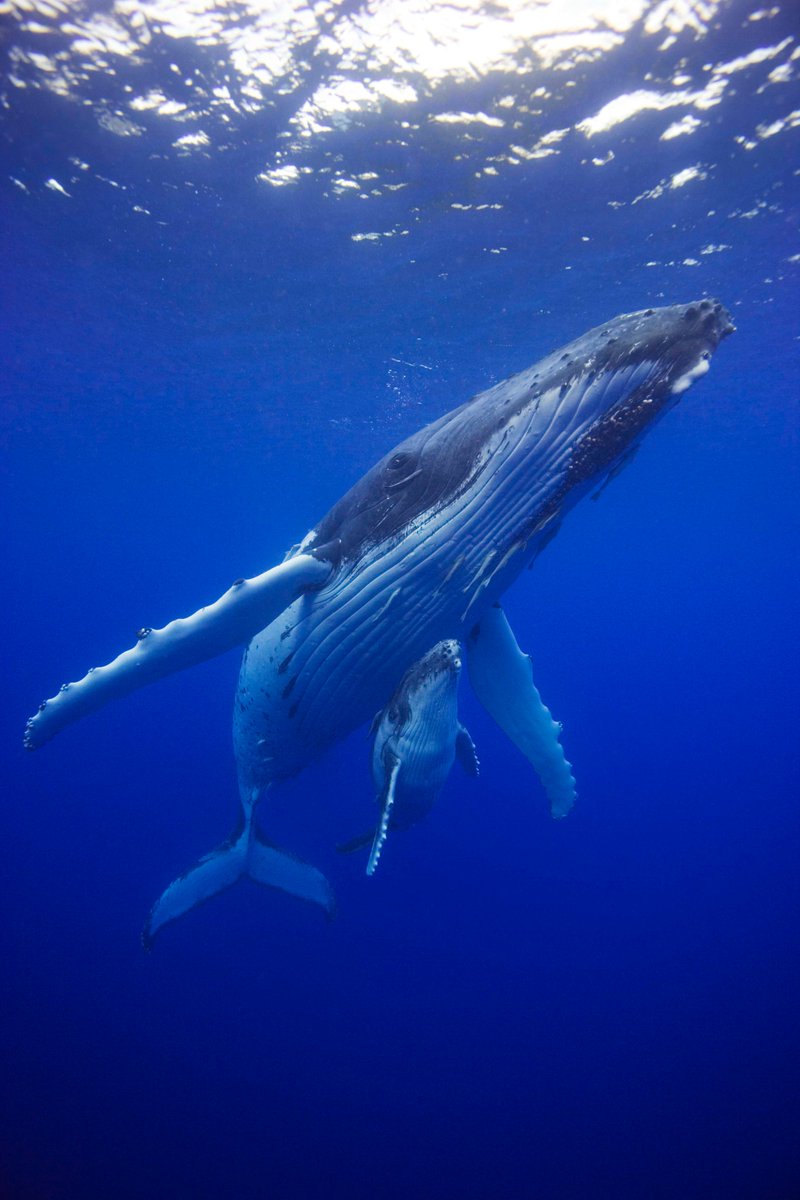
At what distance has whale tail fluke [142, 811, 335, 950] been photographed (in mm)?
7688

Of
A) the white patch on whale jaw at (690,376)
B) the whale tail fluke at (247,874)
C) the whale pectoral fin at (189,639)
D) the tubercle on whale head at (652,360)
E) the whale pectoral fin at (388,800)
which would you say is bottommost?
the whale pectoral fin at (388,800)

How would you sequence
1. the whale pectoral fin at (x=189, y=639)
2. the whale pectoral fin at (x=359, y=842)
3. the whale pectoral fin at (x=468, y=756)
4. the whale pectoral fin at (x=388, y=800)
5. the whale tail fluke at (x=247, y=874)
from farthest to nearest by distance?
the whale tail fluke at (x=247, y=874), the whale pectoral fin at (x=468, y=756), the whale pectoral fin at (x=359, y=842), the whale pectoral fin at (x=189, y=639), the whale pectoral fin at (x=388, y=800)

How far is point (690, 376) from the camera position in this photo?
3420 millimetres

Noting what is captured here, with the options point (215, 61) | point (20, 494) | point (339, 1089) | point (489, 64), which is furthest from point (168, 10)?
point (20, 494)

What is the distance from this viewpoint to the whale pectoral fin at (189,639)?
15.5ft

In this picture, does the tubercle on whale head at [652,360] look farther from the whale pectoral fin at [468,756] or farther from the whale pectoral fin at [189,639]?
the whale pectoral fin at [468,756]

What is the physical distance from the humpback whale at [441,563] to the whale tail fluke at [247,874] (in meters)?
1.99

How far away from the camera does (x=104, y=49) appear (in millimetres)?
10000

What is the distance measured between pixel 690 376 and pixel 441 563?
186 centimetres

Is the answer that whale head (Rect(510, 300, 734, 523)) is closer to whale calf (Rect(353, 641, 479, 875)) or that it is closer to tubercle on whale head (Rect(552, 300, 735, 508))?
tubercle on whale head (Rect(552, 300, 735, 508))

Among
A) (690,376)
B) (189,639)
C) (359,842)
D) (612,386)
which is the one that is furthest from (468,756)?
(690,376)

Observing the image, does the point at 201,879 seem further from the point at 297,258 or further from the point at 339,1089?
the point at 297,258

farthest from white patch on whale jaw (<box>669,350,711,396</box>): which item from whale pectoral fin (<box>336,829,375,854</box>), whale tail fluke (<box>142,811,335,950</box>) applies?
whale tail fluke (<box>142,811,335,950</box>)

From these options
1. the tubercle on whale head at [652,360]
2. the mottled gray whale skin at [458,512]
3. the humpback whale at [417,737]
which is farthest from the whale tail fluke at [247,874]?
the tubercle on whale head at [652,360]
